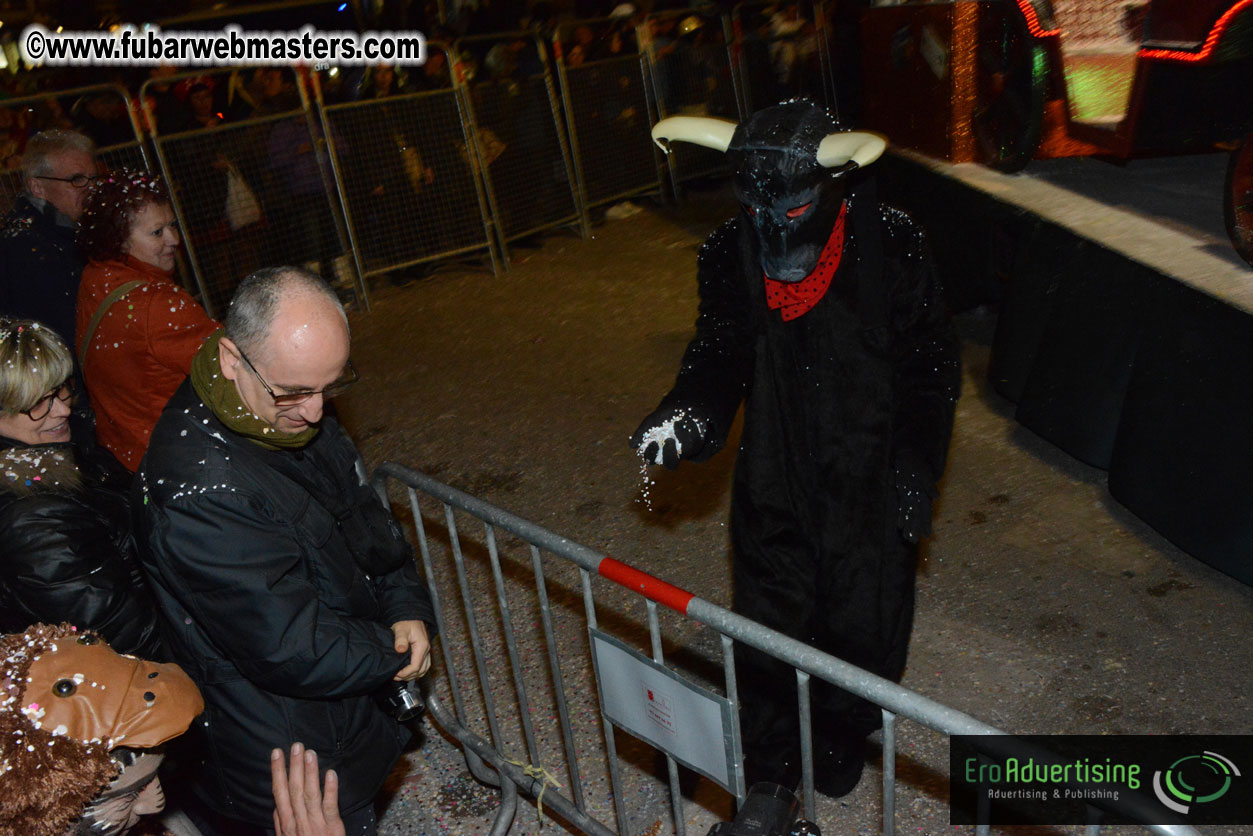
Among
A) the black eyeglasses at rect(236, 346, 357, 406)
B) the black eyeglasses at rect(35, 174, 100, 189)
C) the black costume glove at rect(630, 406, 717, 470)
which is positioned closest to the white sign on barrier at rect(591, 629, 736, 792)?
the black costume glove at rect(630, 406, 717, 470)

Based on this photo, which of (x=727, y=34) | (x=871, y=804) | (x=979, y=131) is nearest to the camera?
(x=871, y=804)

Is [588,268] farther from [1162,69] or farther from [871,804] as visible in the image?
[871,804]

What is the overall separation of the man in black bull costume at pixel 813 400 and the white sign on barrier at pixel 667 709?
615 millimetres

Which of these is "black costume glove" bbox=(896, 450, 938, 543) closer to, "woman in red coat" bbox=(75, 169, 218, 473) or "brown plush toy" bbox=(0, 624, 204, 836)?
"brown plush toy" bbox=(0, 624, 204, 836)

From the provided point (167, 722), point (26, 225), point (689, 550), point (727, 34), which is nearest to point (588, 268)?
point (727, 34)

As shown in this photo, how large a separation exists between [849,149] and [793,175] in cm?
15

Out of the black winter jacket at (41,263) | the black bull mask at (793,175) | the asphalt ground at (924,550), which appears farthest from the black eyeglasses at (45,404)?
the black bull mask at (793,175)

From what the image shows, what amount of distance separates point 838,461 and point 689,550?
2072 mm

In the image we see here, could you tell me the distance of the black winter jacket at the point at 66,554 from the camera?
2.19 metres

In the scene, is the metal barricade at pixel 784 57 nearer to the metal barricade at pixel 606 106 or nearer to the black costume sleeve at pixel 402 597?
the metal barricade at pixel 606 106

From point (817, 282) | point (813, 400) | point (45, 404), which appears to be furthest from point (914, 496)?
point (45, 404)

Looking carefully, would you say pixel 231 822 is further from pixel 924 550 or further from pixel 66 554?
pixel 924 550

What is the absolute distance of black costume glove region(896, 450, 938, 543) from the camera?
2525 millimetres

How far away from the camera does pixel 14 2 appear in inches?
418
